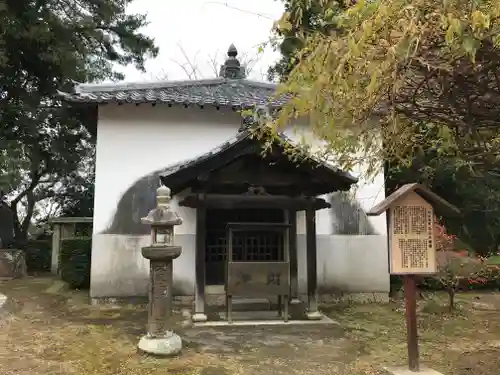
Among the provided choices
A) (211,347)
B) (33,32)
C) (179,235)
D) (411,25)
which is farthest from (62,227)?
(411,25)

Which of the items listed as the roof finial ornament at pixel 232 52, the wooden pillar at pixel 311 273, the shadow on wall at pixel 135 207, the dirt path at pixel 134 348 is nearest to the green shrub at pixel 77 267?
the shadow on wall at pixel 135 207

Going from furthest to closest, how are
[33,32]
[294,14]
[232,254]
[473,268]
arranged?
[33,32] → [473,268] → [232,254] → [294,14]

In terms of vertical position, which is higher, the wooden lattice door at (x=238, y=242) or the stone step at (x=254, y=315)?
the wooden lattice door at (x=238, y=242)

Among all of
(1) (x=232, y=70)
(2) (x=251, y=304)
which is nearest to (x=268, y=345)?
(2) (x=251, y=304)

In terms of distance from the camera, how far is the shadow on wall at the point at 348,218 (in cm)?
1198

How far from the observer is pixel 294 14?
4.45 meters

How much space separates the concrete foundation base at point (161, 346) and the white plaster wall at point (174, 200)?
13.6ft

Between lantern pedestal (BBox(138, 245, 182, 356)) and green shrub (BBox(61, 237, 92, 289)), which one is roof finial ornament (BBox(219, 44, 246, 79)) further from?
lantern pedestal (BBox(138, 245, 182, 356))

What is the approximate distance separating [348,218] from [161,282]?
614cm

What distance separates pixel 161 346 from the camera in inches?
273

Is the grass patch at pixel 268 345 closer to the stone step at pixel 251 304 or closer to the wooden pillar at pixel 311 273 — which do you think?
the wooden pillar at pixel 311 273

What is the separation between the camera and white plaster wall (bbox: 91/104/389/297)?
1107 cm

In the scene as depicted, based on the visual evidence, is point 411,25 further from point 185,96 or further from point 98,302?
point 98,302

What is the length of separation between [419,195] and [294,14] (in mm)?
3290
